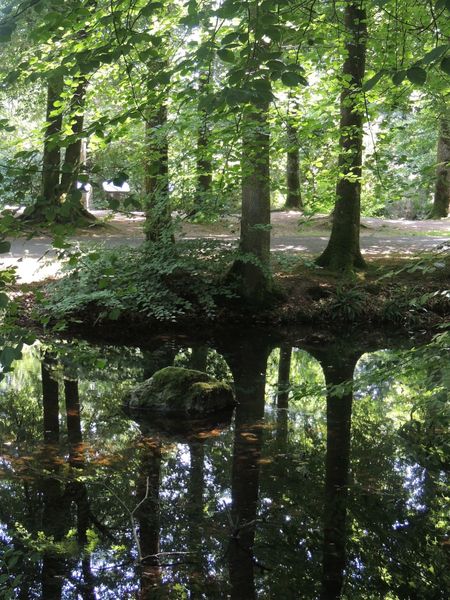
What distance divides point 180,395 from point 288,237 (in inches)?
473

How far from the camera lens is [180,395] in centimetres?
799

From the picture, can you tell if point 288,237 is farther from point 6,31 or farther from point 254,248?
point 6,31

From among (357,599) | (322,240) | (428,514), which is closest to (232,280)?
(322,240)

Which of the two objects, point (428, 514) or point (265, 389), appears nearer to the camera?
point (428, 514)

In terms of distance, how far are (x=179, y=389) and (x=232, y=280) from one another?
498 centimetres

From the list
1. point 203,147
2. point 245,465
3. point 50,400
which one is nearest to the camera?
point 245,465

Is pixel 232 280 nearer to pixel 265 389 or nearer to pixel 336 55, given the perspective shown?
pixel 265 389

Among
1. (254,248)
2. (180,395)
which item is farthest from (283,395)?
(254,248)

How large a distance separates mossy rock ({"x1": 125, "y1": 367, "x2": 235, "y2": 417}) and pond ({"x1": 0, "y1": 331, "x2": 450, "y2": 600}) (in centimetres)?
26

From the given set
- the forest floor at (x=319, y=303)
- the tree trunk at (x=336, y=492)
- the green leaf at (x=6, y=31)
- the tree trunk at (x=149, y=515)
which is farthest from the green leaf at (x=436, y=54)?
the forest floor at (x=319, y=303)

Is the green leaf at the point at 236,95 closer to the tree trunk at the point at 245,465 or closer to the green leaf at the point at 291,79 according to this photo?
the green leaf at the point at 291,79

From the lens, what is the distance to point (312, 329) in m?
12.5

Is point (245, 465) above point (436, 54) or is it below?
below

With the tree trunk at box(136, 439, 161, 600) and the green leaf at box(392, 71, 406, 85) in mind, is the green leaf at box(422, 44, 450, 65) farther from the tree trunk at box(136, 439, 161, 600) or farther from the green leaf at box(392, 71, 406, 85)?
the tree trunk at box(136, 439, 161, 600)
